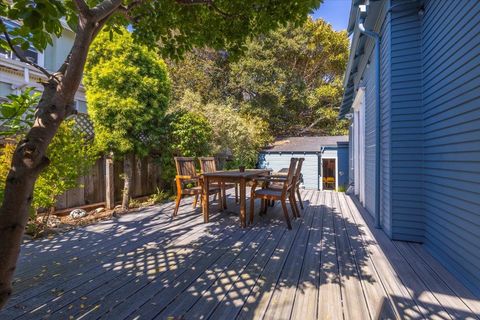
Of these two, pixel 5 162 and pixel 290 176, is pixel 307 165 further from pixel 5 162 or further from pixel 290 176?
pixel 5 162

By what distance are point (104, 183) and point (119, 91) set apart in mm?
2121

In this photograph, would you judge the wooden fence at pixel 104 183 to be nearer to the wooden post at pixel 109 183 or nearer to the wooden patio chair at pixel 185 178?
the wooden post at pixel 109 183

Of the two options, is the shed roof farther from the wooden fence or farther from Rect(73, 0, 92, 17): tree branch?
Rect(73, 0, 92, 17): tree branch

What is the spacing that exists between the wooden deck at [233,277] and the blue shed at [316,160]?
869 cm

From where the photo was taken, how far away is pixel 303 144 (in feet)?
44.2

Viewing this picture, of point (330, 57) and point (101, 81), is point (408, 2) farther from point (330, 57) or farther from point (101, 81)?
point (330, 57)

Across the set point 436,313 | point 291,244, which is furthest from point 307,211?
point 436,313

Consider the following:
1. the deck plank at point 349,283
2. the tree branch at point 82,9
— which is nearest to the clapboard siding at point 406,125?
the deck plank at point 349,283

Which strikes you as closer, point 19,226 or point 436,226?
point 19,226

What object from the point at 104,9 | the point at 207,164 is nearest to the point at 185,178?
the point at 207,164

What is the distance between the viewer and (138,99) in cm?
543

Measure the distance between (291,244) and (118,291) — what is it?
2021 mm

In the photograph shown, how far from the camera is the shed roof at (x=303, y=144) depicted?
12.6 m

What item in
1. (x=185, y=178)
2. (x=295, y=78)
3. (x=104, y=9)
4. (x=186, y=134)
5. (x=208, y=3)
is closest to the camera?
(x=104, y=9)
